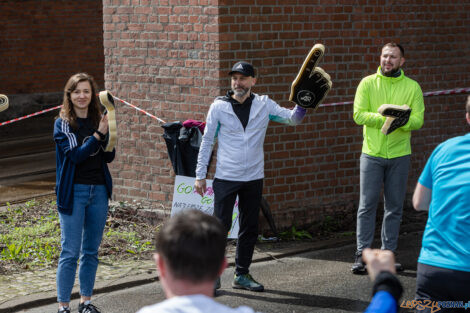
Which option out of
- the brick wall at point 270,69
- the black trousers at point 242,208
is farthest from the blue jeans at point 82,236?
the brick wall at point 270,69

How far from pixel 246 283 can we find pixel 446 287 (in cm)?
324

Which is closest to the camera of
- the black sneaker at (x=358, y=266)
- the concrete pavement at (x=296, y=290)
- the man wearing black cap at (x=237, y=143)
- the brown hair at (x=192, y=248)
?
the brown hair at (x=192, y=248)

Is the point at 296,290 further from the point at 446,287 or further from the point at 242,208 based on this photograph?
the point at 446,287

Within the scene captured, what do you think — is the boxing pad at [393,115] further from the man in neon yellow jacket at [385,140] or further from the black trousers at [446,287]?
the black trousers at [446,287]

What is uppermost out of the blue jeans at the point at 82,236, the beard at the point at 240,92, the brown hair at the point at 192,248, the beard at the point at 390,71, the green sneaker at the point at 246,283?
the beard at the point at 390,71

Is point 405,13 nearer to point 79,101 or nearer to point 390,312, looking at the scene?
point 79,101

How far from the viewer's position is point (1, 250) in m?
8.23

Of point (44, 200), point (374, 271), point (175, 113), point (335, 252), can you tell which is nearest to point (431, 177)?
point (374, 271)

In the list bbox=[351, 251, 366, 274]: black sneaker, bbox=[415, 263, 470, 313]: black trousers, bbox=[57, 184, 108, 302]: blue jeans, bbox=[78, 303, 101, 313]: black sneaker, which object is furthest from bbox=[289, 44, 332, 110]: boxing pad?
bbox=[415, 263, 470, 313]: black trousers

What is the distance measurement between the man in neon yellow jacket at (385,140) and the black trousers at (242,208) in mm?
1132

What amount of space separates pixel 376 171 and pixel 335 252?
1276mm

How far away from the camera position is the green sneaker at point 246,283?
7.06 meters

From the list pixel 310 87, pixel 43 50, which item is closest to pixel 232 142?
pixel 310 87

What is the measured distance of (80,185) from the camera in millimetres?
6145
